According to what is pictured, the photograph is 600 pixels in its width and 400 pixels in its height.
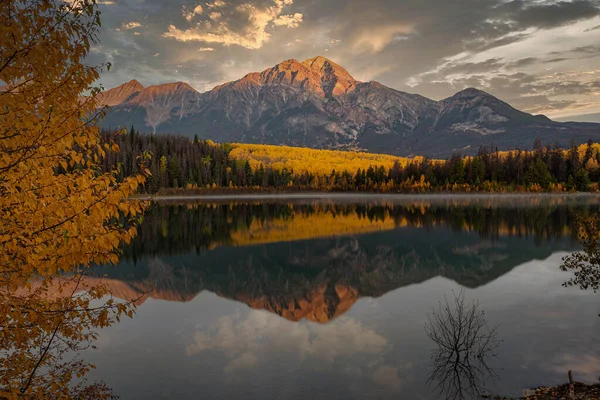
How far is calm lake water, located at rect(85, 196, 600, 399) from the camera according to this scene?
15023mm

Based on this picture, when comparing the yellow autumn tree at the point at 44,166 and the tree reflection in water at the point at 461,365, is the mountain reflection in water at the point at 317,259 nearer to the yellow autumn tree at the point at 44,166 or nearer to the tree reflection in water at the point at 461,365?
the tree reflection in water at the point at 461,365

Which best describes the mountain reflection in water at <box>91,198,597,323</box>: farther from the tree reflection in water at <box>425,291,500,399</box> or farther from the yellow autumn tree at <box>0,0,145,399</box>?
the yellow autumn tree at <box>0,0,145,399</box>

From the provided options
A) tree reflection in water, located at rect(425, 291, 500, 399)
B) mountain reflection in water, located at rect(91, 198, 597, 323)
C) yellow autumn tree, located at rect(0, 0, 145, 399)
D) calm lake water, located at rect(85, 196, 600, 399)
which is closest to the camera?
yellow autumn tree, located at rect(0, 0, 145, 399)

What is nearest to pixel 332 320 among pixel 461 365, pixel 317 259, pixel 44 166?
pixel 461 365

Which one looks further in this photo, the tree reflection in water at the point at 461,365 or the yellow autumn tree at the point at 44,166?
the tree reflection in water at the point at 461,365

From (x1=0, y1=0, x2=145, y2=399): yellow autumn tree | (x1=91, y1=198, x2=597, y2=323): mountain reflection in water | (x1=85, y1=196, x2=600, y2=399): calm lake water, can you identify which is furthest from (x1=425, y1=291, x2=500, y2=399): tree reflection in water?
(x1=0, y1=0, x2=145, y2=399): yellow autumn tree

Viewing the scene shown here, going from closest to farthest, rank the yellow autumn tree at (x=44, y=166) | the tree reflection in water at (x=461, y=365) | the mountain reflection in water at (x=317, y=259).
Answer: the yellow autumn tree at (x=44, y=166) → the tree reflection in water at (x=461, y=365) → the mountain reflection in water at (x=317, y=259)

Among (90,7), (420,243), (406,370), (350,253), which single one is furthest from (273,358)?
(420,243)

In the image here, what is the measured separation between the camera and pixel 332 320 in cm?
2305

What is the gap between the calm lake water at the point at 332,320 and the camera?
49.3ft

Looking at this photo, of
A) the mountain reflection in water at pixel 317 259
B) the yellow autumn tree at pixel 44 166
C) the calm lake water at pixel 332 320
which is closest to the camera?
the yellow autumn tree at pixel 44 166

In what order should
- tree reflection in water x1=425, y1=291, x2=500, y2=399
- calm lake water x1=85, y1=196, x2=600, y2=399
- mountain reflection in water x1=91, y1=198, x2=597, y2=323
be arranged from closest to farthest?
tree reflection in water x1=425, y1=291, x2=500, y2=399
calm lake water x1=85, y1=196, x2=600, y2=399
mountain reflection in water x1=91, y1=198, x2=597, y2=323

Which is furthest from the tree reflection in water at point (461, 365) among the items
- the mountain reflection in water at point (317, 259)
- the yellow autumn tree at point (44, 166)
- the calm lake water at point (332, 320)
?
the yellow autumn tree at point (44, 166)

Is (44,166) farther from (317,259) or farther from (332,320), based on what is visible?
(317,259)
